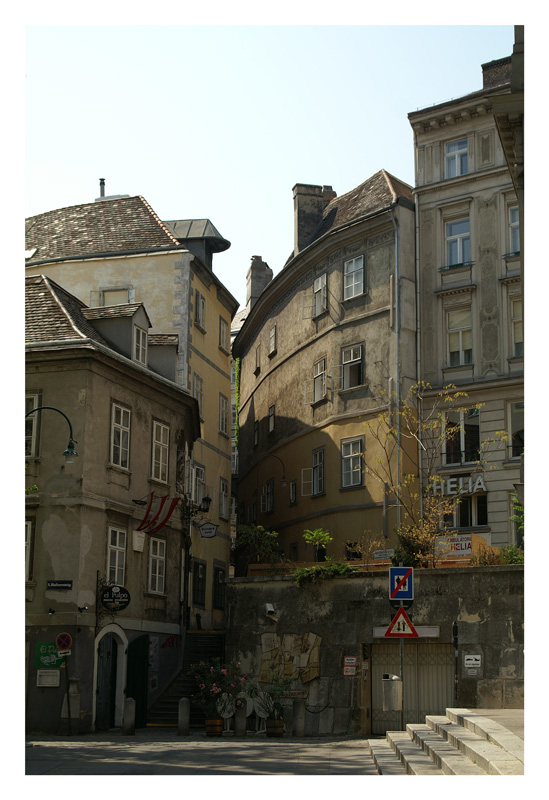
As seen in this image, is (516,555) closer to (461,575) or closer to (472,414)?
(461,575)

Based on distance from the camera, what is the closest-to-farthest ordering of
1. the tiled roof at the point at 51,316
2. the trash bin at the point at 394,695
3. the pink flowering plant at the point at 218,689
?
1. the trash bin at the point at 394,695
2. the pink flowering plant at the point at 218,689
3. the tiled roof at the point at 51,316

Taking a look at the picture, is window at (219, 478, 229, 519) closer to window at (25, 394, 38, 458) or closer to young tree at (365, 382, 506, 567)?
young tree at (365, 382, 506, 567)

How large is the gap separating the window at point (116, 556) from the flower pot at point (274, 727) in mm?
5400

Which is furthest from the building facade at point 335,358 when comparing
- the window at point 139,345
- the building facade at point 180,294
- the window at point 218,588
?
the window at point 139,345

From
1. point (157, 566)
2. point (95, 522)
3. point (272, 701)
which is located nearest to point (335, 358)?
point (157, 566)

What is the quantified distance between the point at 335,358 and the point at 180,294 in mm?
5573

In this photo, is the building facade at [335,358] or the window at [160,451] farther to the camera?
the building facade at [335,358]

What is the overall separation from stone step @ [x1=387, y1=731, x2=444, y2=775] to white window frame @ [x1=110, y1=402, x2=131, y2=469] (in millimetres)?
11015

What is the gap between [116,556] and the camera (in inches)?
1033

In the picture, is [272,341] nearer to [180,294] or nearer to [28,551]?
[180,294]

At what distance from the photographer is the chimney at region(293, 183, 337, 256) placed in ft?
138

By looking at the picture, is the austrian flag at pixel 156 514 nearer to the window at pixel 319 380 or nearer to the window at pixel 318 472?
the window at pixel 318 472

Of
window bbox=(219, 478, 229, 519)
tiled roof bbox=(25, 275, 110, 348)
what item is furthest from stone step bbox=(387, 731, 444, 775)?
window bbox=(219, 478, 229, 519)

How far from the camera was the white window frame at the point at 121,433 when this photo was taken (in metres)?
26.7
